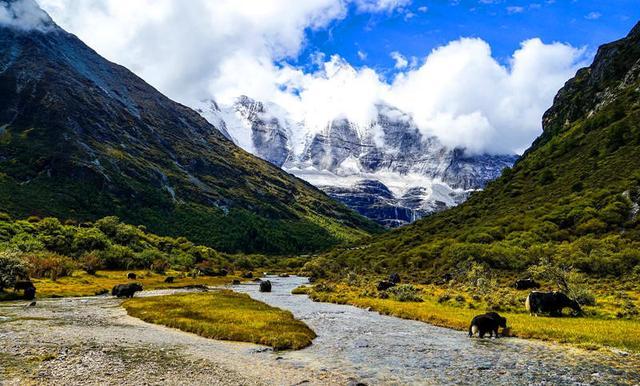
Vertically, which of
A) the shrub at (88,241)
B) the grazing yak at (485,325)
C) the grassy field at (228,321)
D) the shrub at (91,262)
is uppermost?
the shrub at (88,241)

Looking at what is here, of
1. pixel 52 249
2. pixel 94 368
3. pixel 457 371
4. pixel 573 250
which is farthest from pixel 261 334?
pixel 52 249

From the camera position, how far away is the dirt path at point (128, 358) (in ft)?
80.2

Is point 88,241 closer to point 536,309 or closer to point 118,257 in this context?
point 118,257

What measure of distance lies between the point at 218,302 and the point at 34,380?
4289 cm

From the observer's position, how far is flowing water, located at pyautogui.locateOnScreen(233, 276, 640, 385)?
948 inches

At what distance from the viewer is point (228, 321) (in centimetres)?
4700

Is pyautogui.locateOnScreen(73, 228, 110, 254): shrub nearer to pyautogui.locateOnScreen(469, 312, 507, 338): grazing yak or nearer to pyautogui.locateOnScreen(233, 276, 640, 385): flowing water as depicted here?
pyautogui.locateOnScreen(233, 276, 640, 385): flowing water

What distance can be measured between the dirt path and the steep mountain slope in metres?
64.5

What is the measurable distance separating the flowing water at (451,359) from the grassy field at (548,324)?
6.63 feet

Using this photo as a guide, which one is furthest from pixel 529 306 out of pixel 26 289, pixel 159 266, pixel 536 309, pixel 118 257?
pixel 118 257

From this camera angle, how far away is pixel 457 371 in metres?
25.8

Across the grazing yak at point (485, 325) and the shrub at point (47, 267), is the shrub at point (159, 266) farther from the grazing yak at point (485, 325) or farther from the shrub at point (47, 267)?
the grazing yak at point (485, 325)

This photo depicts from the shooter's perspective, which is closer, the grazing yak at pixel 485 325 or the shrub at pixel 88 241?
the grazing yak at pixel 485 325

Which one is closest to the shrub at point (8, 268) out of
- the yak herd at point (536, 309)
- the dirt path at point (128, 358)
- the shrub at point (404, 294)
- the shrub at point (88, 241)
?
the dirt path at point (128, 358)
